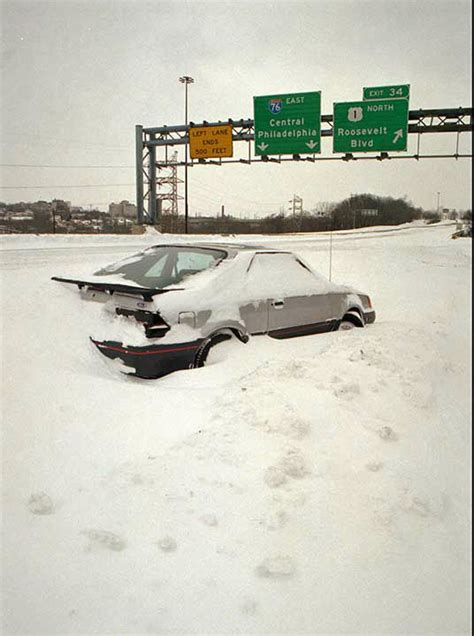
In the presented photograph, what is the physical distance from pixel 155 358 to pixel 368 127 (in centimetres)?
486

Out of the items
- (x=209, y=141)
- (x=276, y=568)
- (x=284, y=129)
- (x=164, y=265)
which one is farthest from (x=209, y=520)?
(x=284, y=129)

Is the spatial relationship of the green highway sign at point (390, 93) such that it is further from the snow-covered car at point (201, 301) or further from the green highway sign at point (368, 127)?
the snow-covered car at point (201, 301)

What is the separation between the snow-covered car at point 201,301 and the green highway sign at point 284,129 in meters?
3.00

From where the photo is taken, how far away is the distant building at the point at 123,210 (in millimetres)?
4988

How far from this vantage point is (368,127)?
21.9 ft

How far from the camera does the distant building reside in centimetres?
499

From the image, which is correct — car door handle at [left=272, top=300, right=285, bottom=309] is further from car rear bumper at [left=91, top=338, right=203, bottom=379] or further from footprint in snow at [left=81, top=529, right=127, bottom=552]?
footprint in snow at [left=81, top=529, right=127, bottom=552]

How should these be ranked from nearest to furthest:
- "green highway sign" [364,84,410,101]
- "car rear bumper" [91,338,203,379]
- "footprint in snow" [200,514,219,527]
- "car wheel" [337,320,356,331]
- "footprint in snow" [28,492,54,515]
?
"footprint in snow" [200,514,219,527]
"footprint in snow" [28,492,54,515]
"car rear bumper" [91,338,203,379]
"green highway sign" [364,84,410,101]
"car wheel" [337,320,356,331]

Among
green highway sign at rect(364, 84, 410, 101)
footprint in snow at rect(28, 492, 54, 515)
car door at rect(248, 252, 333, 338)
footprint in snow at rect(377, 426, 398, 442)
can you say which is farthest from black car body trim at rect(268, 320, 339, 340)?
footprint in snow at rect(28, 492, 54, 515)

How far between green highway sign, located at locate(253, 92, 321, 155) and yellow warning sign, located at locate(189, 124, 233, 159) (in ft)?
1.61

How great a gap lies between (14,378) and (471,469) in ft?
8.43

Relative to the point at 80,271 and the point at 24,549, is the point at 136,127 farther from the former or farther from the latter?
the point at 24,549

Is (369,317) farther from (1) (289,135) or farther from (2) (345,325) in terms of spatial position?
(1) (289,135)

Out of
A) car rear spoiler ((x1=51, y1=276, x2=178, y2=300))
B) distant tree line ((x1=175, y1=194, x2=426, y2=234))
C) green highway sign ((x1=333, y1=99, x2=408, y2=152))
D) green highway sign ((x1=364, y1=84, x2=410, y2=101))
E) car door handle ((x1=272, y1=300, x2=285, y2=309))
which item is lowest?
car door handle ((x1=272, y1=300, x2=285, y2=309))
